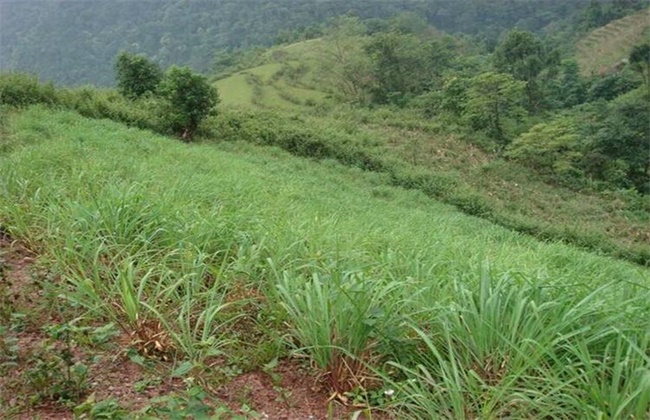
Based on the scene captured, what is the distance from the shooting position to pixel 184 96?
52.3 ft

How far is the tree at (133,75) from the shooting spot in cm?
1812

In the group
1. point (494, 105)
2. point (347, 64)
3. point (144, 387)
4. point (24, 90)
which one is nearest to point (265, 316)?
point (144, 387)

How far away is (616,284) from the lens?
A: 7.11ft

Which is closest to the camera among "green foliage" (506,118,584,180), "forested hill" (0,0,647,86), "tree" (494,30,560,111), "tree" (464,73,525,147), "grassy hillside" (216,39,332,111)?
"green foliage" (506,118,584,180)

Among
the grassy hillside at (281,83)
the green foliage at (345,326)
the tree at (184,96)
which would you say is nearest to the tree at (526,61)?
the grassy hillside at (281,83)

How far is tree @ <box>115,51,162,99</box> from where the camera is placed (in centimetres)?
1812

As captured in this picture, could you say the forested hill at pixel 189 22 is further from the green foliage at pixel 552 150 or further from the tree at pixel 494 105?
the green foliage at pixel 552 150

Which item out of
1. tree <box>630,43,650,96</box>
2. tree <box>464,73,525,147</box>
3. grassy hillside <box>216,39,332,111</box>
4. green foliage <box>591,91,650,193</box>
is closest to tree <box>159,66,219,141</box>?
grassy hillside <box>216,39,332,111</box>

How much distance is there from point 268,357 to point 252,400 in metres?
0.24

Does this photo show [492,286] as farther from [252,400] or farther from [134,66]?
[134,66]

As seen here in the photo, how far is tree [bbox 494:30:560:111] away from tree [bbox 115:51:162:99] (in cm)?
2142

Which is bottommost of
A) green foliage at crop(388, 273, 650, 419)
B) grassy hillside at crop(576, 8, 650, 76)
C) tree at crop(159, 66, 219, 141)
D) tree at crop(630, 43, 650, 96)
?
green foliage at crop(388, 273, 650, 419)

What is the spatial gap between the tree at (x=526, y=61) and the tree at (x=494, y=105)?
14.0 ft

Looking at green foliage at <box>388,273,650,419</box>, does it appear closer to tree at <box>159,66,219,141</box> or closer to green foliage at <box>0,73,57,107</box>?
green foliage at <box>0,73,57,107</box>
